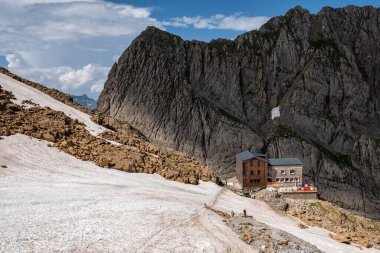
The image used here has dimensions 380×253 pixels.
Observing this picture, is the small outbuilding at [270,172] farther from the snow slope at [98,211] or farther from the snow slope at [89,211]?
the snow slope at [89,211]

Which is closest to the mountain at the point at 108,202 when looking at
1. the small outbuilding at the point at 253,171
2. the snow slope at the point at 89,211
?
the snow slope at the point at 89,211

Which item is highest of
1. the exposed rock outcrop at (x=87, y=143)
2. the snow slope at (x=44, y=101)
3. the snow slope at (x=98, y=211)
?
the snow slope at (x=44, y=101)

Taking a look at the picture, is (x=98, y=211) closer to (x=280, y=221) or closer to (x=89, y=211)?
(x=89, y=211)

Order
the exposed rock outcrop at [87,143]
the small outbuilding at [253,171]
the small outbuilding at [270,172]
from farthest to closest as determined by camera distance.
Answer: the small outbuilding at [253,171], the small outbuilding at [270,172], the exposed rock outcrop at [87,143]

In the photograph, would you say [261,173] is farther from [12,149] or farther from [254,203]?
[12,149]

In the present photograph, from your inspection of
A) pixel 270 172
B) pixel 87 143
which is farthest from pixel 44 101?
pixel 270 172

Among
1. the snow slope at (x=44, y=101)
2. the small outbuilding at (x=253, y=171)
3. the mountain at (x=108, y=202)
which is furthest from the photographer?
the small outbuilding at (x=253, y=171)

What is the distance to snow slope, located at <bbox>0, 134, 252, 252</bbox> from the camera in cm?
2053

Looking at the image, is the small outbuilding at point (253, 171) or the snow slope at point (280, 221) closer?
the snow slope at point (280, 221)

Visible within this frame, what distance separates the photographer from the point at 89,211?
25.1 metres

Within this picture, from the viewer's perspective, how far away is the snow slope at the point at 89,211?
20.5 m

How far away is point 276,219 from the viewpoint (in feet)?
131

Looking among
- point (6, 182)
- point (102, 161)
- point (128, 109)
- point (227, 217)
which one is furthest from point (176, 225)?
point (128, 109)

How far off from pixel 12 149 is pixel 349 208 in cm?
15960
